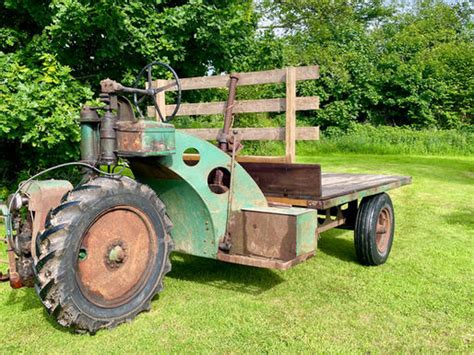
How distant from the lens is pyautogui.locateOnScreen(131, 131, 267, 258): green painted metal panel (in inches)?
144

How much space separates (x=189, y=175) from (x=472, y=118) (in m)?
22.2

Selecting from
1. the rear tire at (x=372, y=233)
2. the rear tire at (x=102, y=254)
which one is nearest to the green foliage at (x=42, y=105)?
the rear tire at (x=102, y=254)

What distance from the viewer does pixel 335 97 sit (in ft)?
74.7

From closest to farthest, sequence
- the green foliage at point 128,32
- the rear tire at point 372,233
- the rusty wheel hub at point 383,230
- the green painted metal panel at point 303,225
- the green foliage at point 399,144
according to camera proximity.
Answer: the green painted metal panel at point 303,225 → the rear tire at point 372,233 → the rusty wheel hub at point 383,230 → the green foliage at point 128,32 → the green foliage at point 399,144

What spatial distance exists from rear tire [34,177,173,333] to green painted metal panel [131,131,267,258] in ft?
0.98

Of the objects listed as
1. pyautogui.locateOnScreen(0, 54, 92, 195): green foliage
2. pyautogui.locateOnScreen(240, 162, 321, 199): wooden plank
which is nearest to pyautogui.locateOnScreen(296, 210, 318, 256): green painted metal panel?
pyautogui.locateOnScreen(240, 162, 321, 199): wooden plank

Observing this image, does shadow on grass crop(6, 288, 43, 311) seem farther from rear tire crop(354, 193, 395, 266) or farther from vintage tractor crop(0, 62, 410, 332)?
rear tire crop(354, 193, 395, 266)

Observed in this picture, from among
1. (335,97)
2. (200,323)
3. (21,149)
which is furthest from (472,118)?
(200,323)

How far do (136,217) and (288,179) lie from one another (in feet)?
4.60

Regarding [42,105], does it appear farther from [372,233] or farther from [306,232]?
[372,233]

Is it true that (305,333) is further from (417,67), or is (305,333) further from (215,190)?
(417,67)

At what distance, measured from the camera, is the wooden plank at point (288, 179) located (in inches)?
161

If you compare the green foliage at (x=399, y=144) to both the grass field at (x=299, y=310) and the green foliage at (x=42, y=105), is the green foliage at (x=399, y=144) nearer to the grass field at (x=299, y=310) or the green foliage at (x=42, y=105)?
the green foliage at (x=42, y=105)

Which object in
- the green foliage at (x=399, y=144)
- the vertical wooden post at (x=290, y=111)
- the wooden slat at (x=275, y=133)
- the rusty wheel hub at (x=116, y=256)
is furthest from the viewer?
the green foliage at (x=399, y=144)
